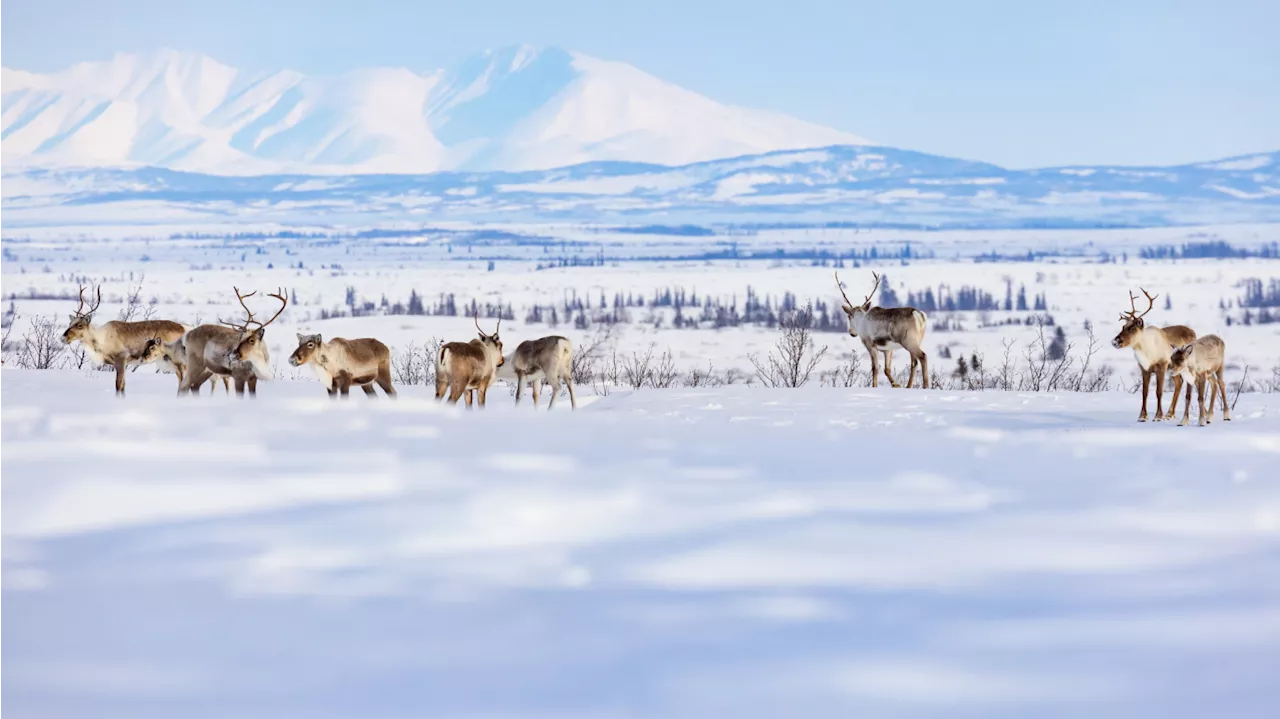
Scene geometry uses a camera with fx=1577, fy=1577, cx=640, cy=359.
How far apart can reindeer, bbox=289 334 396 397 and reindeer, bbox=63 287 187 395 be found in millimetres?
1757

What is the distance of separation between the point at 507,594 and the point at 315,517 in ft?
6.26

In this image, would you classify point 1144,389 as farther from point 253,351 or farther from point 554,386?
point 253,351

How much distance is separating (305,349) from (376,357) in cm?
108

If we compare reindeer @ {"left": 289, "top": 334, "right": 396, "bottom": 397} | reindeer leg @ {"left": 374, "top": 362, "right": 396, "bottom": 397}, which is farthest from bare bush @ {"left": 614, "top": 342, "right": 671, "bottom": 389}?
reindeer @ {"left": 289, "top": 334, "right": 396, "bottom": 397}

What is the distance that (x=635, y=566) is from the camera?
672cm

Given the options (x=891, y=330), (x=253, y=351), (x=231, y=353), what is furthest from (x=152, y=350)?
(x=891, y=330)

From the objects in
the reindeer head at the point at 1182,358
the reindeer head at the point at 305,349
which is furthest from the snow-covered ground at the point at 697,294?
the reindeer head at the point at 1182,358

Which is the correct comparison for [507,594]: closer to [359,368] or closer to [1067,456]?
[1067,456]

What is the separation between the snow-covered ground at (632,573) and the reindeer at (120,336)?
287cm

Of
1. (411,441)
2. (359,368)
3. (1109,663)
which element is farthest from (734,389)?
(1109,663)

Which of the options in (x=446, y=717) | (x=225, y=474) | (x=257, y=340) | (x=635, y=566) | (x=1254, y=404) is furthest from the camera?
(x=1254, y=404)

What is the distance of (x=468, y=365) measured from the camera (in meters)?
12.9

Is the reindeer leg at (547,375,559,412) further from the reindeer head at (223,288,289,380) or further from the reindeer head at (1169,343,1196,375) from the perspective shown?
the reindeer head at (1169,343,1196,375)

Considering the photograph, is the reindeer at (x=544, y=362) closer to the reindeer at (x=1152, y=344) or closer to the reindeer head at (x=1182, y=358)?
the reindeer at (x=1152, y=344)
